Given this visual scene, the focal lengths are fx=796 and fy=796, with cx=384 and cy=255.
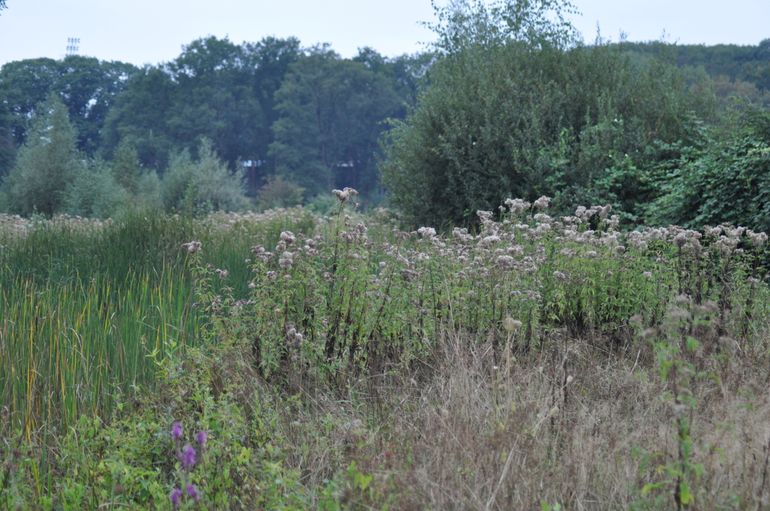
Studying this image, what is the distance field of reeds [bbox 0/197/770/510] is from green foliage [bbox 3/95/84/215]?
77.9 feet

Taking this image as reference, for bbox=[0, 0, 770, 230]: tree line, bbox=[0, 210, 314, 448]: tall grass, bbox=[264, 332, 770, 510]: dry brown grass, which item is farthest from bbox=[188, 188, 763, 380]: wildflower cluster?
bbox=[0, 0, 770, 230]: tree line

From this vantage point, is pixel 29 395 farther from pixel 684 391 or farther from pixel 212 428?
pixel 684 391

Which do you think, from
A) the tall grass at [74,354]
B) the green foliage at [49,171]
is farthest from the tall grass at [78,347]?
the green foliage at [49,171]

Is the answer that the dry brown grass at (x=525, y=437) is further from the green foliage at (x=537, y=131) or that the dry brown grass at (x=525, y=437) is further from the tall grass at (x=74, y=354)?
the green foliage at (x=537, y=131)

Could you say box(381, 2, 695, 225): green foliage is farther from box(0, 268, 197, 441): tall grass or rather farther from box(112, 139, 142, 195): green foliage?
box(112, 139, 142, 195): green foliage

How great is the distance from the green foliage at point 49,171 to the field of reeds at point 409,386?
2375 cm

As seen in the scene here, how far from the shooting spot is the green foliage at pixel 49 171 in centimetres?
2831

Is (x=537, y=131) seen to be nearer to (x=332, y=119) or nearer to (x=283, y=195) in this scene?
(x=283, y=195)

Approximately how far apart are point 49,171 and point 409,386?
27.1 m

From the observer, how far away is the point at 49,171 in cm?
2842

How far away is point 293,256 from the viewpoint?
4551 millimetres

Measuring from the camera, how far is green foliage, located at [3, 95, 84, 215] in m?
28.3

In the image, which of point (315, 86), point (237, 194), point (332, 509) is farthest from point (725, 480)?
point (315, 86)

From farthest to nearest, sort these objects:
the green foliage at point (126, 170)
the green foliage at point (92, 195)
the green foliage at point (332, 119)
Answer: the green foliage at point (332, 119), the green foliage at point (126, 170), the green foliage at point (92, 195)
